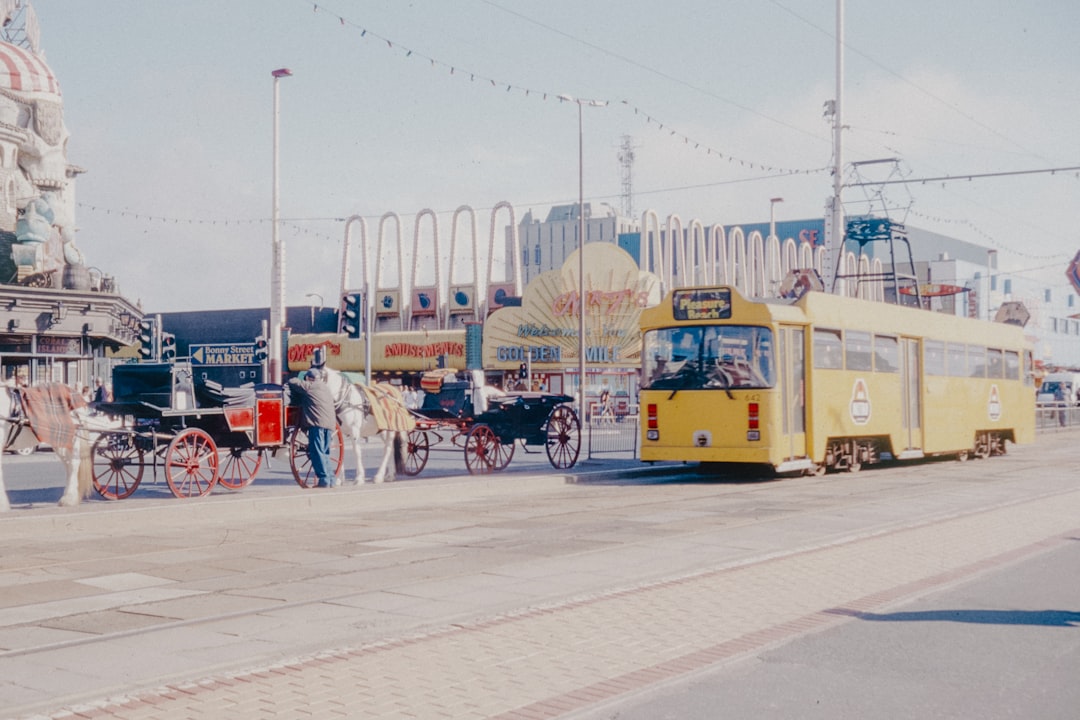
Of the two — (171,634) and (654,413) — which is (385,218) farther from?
(171,634)

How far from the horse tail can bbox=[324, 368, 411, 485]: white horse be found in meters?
4.07

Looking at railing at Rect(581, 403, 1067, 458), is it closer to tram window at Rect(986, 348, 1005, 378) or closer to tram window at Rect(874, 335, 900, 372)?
tram window at Rect(986, 348, 1005, 378)

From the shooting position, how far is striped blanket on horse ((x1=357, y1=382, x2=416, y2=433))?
19.3 metres

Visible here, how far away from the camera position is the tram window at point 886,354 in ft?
77.7

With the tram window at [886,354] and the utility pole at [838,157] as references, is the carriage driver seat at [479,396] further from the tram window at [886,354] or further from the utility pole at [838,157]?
the utility pole at [838,157]

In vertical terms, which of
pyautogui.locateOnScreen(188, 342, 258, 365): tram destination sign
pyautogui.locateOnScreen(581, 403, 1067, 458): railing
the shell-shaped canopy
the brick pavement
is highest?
the shell-shaped canopy

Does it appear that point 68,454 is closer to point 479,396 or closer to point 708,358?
point 479,396

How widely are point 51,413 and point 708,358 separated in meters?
11.2

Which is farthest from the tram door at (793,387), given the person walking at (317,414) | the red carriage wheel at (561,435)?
the person walking at (317,414)

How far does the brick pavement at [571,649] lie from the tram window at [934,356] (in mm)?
14654

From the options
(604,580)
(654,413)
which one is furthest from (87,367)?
(604,580)

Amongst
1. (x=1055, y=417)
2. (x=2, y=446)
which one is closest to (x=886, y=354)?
(x=2, y=446)

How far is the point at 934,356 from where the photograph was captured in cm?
2594

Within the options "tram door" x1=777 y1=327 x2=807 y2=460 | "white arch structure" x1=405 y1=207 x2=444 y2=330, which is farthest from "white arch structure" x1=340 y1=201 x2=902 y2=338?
"tram door" x1=777 y1=327 x2=807 y2=460
